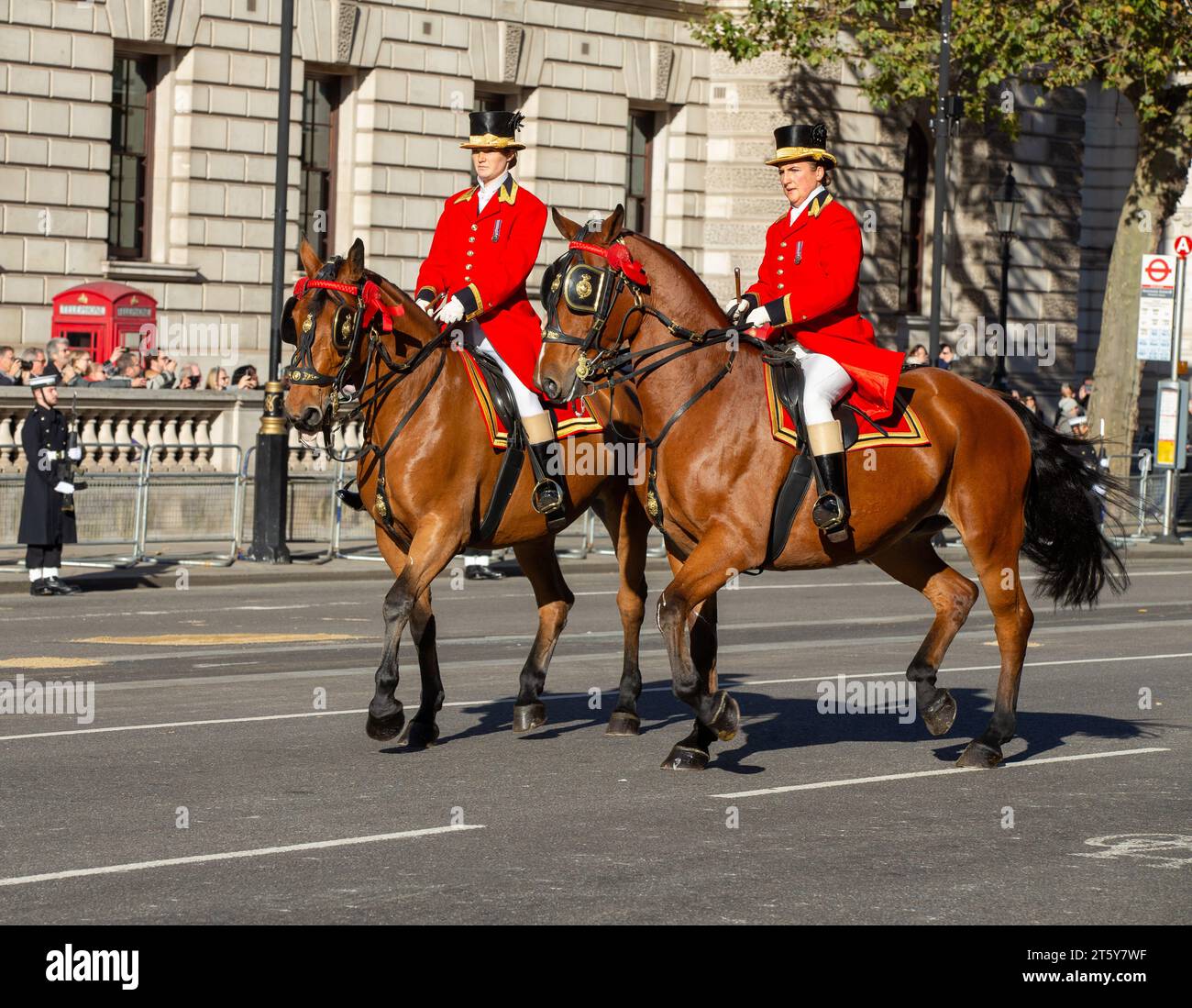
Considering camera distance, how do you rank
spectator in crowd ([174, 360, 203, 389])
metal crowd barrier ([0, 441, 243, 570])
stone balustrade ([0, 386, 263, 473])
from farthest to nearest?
spectator in crowd ([174, 360, 203, 389])
stone balustrade ([0, 386, 263, 473])
metal crowd barrier ([0, 441, 243, 570])

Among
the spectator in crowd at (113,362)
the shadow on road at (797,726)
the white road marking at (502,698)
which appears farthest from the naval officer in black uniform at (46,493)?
the shadow on road at (797,726)

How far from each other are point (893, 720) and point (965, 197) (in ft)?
109

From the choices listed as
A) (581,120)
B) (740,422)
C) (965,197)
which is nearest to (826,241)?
(740,422)

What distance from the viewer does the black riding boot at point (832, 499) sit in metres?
10.9

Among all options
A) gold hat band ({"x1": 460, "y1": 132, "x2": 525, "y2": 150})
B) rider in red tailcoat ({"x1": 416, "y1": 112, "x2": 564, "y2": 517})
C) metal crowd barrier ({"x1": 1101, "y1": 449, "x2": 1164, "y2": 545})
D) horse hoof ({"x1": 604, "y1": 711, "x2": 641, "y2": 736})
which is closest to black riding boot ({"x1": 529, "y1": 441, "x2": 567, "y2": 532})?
rider in red tailcoat ({"x1": 416, "y1": 112, "x2": 564, "y2": 517})

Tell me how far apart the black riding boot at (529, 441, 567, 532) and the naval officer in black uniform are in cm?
1055

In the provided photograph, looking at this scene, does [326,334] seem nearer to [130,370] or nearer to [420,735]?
[420,735]

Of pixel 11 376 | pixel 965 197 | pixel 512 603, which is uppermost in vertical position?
pixel 965 197

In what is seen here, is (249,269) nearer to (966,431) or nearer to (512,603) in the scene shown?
(512,603)

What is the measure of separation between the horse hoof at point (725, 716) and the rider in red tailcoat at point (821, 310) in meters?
0.99

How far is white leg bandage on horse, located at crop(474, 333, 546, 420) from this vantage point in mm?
11969

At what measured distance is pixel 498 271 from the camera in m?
12.2

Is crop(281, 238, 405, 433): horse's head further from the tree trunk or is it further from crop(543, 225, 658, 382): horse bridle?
the tree trunk

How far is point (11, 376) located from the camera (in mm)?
26969
